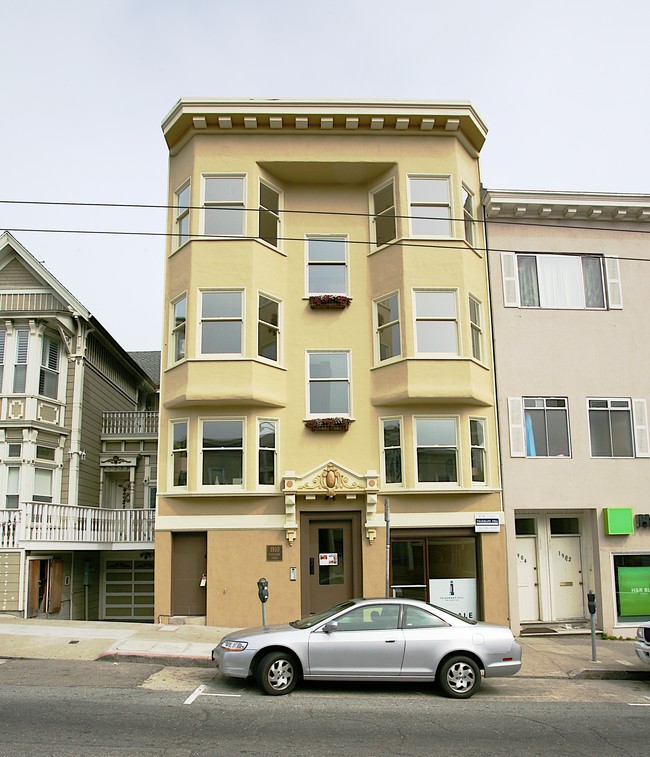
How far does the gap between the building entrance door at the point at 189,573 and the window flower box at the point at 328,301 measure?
19.4 ft

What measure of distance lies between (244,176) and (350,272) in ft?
11.1

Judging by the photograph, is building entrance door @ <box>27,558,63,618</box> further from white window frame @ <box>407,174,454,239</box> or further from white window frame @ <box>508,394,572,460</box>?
white window frame @ <box>407,174,454,239</box>

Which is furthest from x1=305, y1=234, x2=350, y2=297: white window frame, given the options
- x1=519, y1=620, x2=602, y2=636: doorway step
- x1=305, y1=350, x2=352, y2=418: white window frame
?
x1=519, y1=620, x2=602, y2=636: doorway step

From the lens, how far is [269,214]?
730 inches

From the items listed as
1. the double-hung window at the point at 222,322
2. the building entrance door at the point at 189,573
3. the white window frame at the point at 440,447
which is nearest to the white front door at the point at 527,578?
the white window frame at the point at 440,447

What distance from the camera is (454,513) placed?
17.3m

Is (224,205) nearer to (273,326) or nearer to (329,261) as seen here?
(329,261)

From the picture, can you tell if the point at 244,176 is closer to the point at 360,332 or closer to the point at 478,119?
the point at 360,332

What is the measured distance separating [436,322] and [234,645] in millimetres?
9417

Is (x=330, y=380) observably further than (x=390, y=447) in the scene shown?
Yes

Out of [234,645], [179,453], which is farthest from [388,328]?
[234,645]

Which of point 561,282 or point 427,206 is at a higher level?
point 427,206

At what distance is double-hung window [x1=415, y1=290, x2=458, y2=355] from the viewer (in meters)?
17.6

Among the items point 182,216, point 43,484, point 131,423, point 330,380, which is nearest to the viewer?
point 330,380
